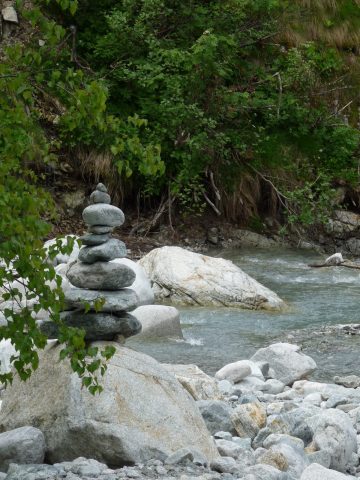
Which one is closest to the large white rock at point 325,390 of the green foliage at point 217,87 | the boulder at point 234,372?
the boulder at point 234,372

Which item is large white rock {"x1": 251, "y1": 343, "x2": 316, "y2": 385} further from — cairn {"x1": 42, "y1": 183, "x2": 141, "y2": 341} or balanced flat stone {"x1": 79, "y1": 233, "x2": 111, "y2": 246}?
balanced flat stone {"x1": 79, "y1": 233, "x2": 111, "y2": 246}

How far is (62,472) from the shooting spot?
4668 mm

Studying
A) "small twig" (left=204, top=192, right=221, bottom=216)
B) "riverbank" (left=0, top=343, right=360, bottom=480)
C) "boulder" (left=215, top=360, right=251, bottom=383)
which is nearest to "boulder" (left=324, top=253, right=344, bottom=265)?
"small twig" (left=204, top=192, right=221, bottom=216)

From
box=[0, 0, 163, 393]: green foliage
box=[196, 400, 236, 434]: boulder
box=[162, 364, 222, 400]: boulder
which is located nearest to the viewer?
box=[0, 0, 163, 393]: green foliage

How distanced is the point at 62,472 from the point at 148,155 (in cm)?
183

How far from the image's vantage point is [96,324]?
5820mm

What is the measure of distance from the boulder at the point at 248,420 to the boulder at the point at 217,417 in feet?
0.13

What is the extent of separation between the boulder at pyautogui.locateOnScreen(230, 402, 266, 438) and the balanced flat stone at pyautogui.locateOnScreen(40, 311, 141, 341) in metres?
0.86

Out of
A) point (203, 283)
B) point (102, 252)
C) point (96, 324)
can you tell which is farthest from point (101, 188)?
point (203, 283)

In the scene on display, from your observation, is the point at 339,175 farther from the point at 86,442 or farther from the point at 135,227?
the point at 86,442

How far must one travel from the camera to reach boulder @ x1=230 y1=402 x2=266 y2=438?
19.2ft

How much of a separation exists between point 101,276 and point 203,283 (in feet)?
18.4

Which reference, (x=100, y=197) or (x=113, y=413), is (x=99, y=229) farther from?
(x=113, y=413)

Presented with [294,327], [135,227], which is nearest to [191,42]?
[135,227]
